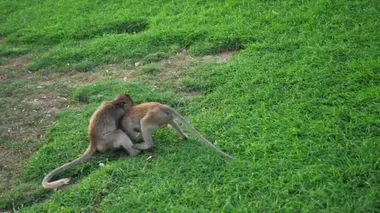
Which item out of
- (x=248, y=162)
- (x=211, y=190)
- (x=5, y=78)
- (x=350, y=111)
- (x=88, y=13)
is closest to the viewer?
(x=211, y=190)

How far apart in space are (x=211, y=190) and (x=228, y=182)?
7.4 inches

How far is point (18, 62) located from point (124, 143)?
4.29 metres

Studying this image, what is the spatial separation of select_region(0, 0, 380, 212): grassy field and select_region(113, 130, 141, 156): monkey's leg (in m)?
0.12

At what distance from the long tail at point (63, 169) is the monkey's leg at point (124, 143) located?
28 cm

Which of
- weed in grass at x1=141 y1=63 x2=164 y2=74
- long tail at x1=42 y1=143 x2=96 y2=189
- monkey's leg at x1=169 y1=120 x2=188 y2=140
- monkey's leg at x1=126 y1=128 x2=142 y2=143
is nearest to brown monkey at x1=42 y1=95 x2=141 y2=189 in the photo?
long tail at x1=42 y1=143 x2=96 y2=189

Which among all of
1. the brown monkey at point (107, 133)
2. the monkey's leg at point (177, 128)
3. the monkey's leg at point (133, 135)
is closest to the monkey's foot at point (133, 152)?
the brown monkey at point (107, 133)

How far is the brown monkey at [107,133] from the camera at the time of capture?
5.40m

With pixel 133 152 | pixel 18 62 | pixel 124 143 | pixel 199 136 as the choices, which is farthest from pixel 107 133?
pixel 18 62

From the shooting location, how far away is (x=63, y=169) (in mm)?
5281

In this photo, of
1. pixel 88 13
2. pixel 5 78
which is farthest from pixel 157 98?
pixel 88 13

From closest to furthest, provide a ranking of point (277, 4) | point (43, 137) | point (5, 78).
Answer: point (43, 137), point (5, 78), point (277, 4)

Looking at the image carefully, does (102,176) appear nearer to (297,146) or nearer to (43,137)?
(43,137)

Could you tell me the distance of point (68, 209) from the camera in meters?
4.65

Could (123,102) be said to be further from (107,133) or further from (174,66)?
(174,66)
